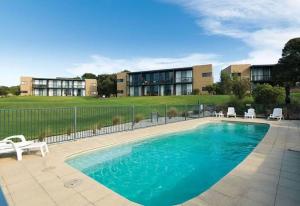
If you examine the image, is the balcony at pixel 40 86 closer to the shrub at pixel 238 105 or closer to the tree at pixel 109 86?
the tree at pixel 109 86

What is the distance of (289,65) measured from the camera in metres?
26.8

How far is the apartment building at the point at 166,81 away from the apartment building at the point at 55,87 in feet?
60.3

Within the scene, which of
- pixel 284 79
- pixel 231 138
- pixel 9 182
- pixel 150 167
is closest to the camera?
pixel 9 182

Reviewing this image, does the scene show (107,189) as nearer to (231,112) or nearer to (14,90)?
(231,112)

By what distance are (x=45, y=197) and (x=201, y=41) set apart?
2200 centimetres

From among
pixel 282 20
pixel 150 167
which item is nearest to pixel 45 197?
pixel 150 167

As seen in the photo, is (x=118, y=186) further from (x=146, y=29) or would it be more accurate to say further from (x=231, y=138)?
(x=146, y=29)

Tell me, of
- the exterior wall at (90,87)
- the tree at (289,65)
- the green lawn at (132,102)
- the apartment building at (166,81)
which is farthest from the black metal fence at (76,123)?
the exterior wall at (90,87)

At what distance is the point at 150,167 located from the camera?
23.5ft

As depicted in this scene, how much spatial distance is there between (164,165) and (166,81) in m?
44.3

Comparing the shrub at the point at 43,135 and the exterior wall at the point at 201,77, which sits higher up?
the exterior wall at the point at 201,77

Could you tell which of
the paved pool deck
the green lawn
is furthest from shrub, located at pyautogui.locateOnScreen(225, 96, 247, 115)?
the paved pool deck

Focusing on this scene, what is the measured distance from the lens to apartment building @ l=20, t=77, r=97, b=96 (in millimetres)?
67500

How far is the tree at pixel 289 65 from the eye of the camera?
2623 centimetres
